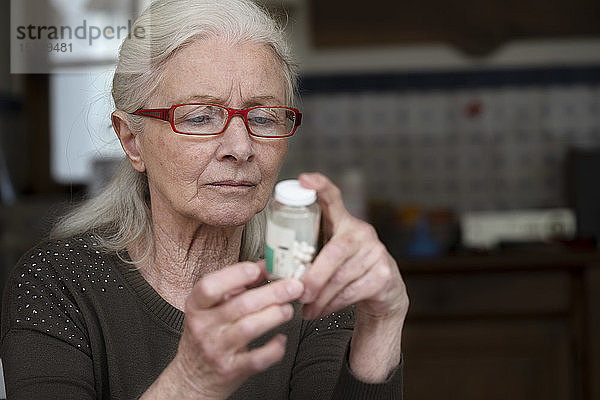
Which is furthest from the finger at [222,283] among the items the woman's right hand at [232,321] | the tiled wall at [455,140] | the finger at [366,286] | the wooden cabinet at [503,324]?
the tiled wall at [455,140]

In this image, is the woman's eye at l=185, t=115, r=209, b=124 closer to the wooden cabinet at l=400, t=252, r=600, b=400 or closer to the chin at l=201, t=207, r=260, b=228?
the chin at l=201, t=207, r=260, b=228

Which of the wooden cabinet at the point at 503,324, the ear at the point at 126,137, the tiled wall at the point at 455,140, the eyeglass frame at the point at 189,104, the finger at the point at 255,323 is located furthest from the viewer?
the tiled wall at the point at 455,140

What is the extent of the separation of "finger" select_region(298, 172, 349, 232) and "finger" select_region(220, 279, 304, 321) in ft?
0.27

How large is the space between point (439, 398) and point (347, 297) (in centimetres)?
179

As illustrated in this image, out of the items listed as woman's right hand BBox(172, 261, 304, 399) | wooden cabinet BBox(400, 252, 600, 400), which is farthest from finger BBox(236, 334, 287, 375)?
wooden cabinet BBox(400, 252, 600, 400)

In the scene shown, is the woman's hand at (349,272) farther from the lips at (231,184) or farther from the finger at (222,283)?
the lips at (231,184)

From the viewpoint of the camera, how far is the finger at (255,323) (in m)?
0.75

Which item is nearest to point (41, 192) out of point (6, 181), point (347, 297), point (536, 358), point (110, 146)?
point (6, 181)

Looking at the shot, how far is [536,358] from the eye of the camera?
8.41ft

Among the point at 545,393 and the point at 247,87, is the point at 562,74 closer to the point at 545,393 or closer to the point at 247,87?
the point at 545,393

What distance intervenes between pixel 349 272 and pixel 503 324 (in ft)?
6.08

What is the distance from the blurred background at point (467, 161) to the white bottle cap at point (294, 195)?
1814mm

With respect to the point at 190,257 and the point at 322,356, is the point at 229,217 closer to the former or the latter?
the point at 190,257

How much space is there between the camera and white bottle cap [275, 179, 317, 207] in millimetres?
787
